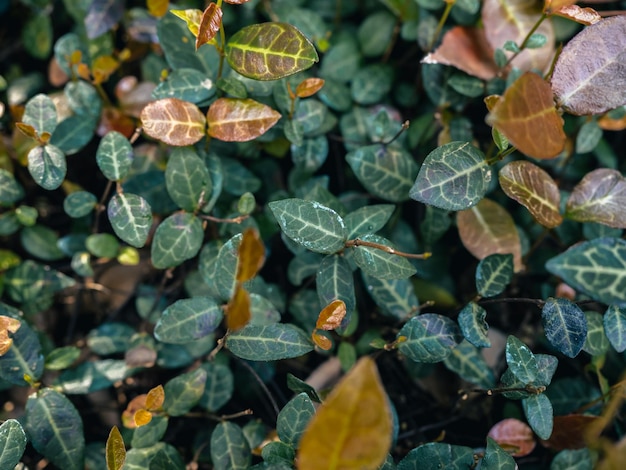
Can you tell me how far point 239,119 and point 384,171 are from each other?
45 centimetres

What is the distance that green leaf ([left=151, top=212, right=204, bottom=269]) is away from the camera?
1455 mm

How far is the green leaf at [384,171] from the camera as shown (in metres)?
1.59

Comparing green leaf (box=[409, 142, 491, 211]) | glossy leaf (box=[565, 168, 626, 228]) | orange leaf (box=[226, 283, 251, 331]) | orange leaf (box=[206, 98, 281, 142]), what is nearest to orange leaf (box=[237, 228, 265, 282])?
orange leaf (box=[226, 283, 251, 331])

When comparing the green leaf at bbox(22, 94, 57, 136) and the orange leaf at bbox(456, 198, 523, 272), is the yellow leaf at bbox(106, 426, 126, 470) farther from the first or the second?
the orange leaf at bbox(456, 198, 523, 272)

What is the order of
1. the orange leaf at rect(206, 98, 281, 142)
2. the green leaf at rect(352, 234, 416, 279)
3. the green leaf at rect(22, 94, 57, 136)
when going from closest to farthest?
the green leaf at rect(352, 234, 416, 279)
the orange leaf at rect(206, 98, 281, 142)
the green leaf at rect(22, 94, 57, 136)

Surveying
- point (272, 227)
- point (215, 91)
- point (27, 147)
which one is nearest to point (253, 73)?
point (215, 91)

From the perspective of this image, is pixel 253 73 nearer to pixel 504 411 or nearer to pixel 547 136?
pixel 547 136

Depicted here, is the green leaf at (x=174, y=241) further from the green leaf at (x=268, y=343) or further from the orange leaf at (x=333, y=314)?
the orange leaf at (x=333, y=314)

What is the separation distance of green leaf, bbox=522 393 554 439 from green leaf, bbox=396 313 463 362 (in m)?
0.22

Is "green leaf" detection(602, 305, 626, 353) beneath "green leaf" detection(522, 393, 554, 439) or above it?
above

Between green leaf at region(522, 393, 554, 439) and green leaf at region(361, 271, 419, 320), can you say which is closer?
green leaf at region(522, 393, 554, 439)

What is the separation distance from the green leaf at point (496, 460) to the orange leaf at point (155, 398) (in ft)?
2.57

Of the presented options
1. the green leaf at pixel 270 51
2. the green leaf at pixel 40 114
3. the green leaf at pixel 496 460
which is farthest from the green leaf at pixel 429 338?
the green leaf at pixel 40 114

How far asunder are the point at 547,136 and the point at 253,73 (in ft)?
2.28
